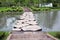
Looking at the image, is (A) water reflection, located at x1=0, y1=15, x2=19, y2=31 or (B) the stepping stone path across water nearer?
(B) the stepping stone path across water

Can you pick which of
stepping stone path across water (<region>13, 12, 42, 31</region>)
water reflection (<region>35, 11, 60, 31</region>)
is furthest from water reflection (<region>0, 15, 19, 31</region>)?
water reflection (<region>35, 11, 60, 31</region>)

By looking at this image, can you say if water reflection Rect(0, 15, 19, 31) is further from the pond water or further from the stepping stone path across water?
the stepping stone path across water

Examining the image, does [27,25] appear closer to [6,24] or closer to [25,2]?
[6,24]

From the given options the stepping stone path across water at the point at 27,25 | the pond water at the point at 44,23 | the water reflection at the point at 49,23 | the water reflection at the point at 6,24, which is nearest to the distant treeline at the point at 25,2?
the pond water at the point at 44,23

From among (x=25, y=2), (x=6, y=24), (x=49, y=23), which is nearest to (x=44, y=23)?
(x=49, y=23)

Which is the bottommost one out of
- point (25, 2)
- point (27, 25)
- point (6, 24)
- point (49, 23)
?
point (25, 2)

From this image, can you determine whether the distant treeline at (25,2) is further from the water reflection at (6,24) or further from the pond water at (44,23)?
the water reflection at (6,24)

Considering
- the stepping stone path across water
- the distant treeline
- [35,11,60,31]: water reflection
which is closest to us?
the stepping stone path across water

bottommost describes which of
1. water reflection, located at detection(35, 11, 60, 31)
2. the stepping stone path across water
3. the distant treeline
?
the distant treeline

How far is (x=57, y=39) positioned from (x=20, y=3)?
165 ft

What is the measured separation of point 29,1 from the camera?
186ft

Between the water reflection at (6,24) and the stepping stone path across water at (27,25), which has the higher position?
the stepping stone path across water at (27,25)

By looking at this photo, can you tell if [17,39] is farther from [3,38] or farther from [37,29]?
[37,29]

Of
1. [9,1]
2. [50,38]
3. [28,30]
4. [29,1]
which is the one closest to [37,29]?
[28,30]
